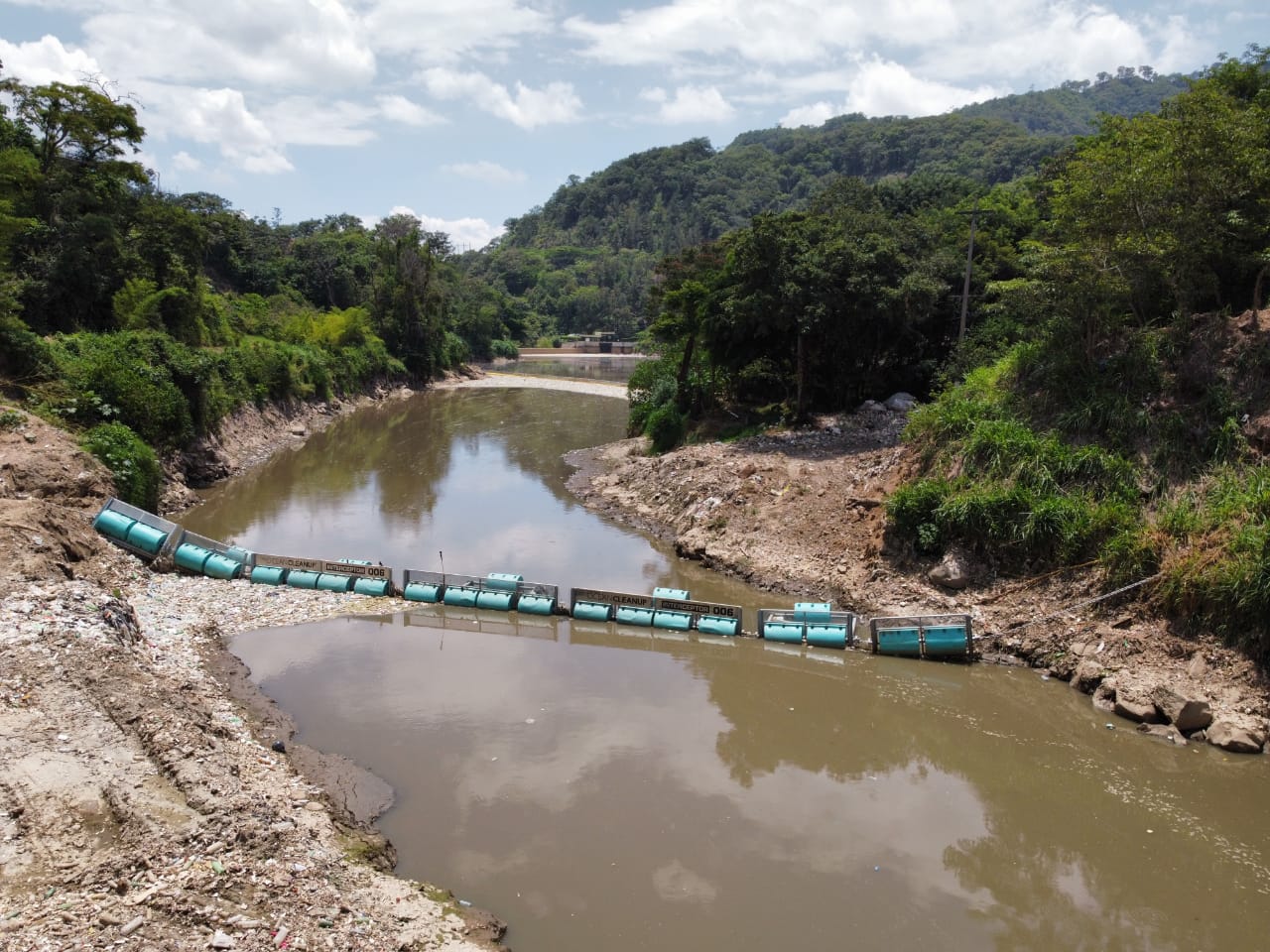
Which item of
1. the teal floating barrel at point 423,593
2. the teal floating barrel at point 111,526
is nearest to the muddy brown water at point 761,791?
the teal floating barrel at point 423,593

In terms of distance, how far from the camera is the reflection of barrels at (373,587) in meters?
19.3

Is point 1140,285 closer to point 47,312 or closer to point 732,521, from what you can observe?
point 732,521

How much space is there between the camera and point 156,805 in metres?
A: 9.62

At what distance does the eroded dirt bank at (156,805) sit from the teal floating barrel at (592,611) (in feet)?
21.6

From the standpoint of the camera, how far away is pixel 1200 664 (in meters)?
14.4

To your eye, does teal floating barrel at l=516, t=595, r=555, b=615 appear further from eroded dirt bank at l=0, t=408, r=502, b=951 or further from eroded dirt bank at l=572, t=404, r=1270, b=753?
eroded dirt bank at l=0, t=408, r=502, b=951

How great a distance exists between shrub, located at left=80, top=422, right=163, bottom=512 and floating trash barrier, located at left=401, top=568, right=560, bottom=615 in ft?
27.7

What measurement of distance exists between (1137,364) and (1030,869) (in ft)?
41.8

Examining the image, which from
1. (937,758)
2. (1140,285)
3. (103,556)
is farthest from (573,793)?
(1140,285)

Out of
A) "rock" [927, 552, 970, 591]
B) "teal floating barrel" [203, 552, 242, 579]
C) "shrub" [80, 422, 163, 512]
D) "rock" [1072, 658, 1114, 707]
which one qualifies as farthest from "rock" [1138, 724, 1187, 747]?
"shrub" [80, 422, 163, 512]

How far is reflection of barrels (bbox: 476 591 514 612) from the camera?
62.1 ft

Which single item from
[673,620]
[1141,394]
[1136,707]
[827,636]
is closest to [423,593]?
[673,620]

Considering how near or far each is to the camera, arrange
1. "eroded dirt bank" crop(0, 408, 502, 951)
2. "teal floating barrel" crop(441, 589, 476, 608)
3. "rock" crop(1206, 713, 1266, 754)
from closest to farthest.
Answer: "eroded dirt bank" crop(0, 408, 502, 951), "rock" crop(1206, 713, 1266, 754), "teal floating barrel" crop(441, 589, 476, 608)

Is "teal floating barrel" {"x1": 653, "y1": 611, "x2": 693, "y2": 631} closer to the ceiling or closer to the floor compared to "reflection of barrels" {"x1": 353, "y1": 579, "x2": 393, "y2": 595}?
closer to the floor
